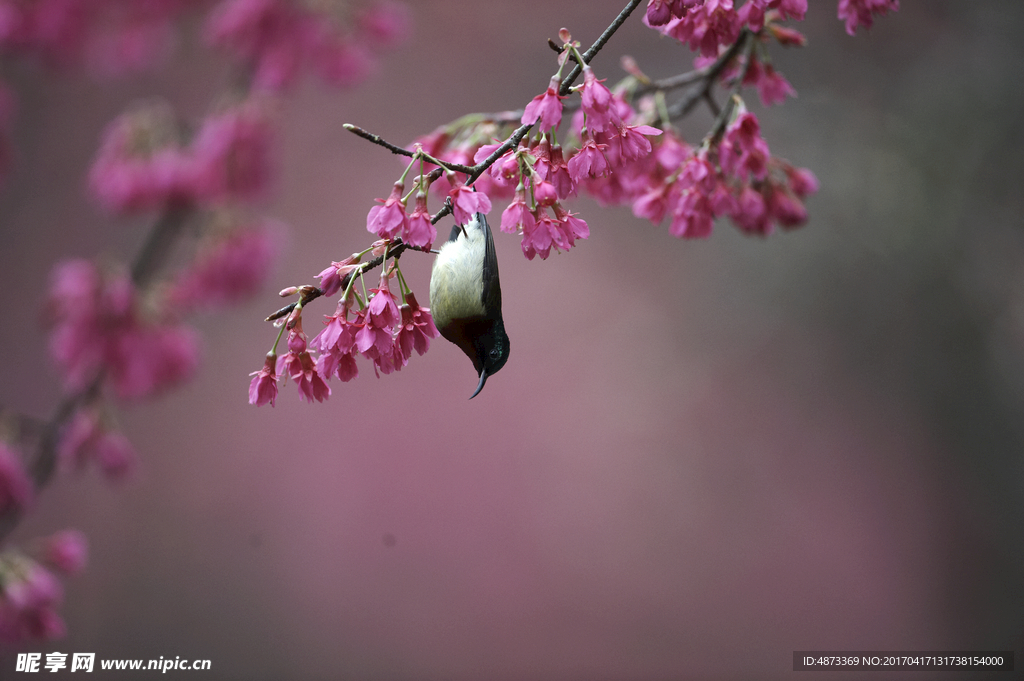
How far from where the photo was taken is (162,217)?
128 cm

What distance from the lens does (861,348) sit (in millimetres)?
1851

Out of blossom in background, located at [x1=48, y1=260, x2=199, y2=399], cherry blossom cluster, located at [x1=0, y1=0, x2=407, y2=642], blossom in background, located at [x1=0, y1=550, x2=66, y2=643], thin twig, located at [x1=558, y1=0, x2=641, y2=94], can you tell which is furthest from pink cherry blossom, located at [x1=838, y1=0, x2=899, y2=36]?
blossom in background, located at [x1=0, y1=550, x2=66, y2=643]

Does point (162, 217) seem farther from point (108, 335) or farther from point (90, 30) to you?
point (90, 30)

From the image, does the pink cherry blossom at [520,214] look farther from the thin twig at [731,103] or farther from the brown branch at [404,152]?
the thin twig at [731,103]

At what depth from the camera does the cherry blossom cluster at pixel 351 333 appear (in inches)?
17.0

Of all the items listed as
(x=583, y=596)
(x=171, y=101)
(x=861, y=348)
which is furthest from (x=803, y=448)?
(x=171, y=101)

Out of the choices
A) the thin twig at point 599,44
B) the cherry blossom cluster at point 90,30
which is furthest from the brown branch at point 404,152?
the cherry blossom cluster at point 90,30

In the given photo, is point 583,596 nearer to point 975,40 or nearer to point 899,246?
point 899,246

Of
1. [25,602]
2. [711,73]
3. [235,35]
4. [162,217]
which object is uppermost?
Answer: [235,35]

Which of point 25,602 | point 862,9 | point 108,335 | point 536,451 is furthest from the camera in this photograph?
point 536,451

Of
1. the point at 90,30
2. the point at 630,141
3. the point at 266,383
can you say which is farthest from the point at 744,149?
the point at 90,30

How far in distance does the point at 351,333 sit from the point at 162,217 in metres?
1.06

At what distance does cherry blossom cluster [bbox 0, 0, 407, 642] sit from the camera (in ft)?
3.70

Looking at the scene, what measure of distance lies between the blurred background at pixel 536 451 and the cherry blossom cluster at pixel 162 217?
0.59 metres
